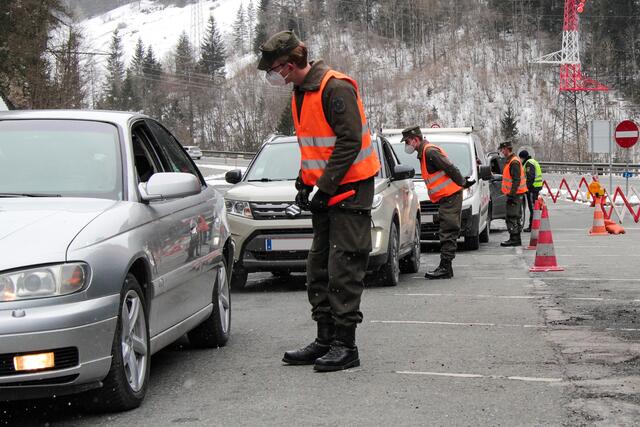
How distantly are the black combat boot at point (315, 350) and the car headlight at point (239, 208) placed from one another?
174 inches

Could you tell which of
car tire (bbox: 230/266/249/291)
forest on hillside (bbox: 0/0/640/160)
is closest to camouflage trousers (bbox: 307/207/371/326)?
car tire (bbox: 230/266/249/291)

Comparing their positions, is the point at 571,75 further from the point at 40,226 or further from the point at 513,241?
the point at 40,226

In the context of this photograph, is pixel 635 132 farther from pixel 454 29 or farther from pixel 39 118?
pixel 454 29

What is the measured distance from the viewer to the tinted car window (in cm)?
694

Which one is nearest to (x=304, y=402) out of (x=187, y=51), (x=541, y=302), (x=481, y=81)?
(x=541, y=302)

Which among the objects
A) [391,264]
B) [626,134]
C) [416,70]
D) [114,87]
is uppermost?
[416,70]

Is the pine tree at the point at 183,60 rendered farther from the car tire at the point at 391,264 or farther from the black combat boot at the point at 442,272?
the car tire at the point at 391,264

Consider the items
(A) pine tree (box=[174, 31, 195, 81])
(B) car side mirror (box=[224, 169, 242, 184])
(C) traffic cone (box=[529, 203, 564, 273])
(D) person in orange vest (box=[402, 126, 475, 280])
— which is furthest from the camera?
(A) pine tree (box=[174, 31, 195, 81])

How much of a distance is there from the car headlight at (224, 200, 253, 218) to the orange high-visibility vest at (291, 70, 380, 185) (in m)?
4.52

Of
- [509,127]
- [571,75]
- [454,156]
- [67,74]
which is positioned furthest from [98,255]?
[571,75]

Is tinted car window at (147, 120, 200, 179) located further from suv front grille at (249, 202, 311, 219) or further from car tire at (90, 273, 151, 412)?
suv front grille at (249, 202, 311, 219)

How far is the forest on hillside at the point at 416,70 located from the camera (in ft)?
381

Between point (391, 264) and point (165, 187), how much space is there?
19.3ft

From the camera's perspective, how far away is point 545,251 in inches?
518
